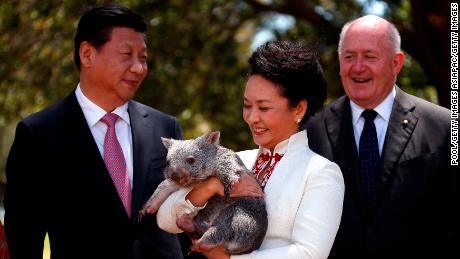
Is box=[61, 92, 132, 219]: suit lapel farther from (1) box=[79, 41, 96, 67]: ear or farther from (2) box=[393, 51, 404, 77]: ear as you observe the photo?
(2) box=[393, 51, 404, 77]: ear

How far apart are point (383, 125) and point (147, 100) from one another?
5361 mm

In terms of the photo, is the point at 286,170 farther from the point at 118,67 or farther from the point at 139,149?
the point at 118,67

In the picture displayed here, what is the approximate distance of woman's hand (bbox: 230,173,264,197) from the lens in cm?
377

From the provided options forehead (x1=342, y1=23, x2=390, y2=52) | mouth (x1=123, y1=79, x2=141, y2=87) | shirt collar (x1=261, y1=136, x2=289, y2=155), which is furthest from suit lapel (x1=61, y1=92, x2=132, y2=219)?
forehead (x1=342, y1=23, x2=390, y2=52)

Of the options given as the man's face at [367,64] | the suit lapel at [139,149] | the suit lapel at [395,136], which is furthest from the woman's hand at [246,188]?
the man's face at [367,64]

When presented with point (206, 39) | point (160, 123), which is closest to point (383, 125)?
point (160, 123)

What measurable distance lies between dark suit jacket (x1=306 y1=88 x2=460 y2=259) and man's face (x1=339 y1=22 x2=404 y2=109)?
0.18 meters

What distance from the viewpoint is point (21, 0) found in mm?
8938

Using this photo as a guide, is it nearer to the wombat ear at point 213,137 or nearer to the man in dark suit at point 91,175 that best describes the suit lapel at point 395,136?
the man in dark suit at point 91,175

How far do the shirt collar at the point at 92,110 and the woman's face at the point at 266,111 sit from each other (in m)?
1.27

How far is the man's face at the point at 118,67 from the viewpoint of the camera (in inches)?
193

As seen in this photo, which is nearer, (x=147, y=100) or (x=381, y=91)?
(x=381, y=91)

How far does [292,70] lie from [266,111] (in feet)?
0.74

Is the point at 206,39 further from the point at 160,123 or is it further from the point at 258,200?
the point at 258,200
